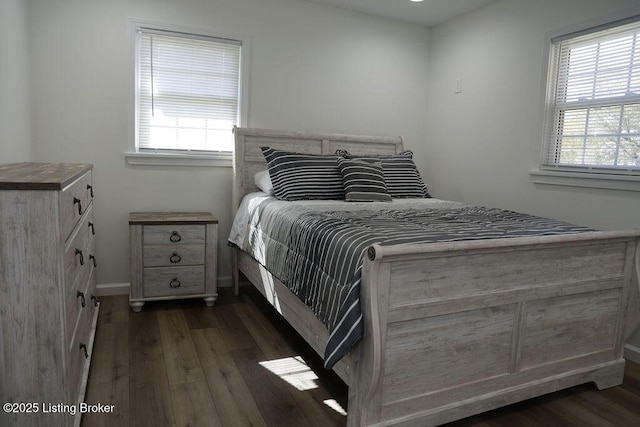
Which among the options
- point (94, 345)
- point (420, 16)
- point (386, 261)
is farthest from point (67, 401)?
point (420, 16)

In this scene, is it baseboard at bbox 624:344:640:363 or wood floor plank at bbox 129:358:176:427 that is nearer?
wood floor plank at bbox 129:358:176:427

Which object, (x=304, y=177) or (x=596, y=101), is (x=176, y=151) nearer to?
Result: (x=304, y=177)

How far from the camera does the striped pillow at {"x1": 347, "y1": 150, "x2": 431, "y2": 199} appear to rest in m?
3.34

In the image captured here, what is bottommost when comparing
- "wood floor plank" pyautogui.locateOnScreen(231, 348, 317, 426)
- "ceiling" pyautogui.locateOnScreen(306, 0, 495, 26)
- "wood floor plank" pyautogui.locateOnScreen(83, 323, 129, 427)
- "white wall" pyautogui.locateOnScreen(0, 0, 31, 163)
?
"wood floor plank" pyautogui.locateOnScreen(231, 348, 317, 426)

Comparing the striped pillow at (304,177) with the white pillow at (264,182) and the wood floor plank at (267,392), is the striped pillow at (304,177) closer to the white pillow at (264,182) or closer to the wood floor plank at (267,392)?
the white pillow at (264,182)

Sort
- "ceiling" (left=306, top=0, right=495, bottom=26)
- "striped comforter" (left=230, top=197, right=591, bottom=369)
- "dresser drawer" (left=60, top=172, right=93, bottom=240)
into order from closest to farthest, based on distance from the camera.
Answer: "dresser drawer" (left=60, top=172, right=93, bottom=240) < "striped comforter" (left=230, top=197, right=591, bottom=369) < "ceiling" (left=306, top=0, right=495, bottom=26)

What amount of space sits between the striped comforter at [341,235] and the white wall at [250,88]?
91 centimetres

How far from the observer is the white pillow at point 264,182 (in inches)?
124

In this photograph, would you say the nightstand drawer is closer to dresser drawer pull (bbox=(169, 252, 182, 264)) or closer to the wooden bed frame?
dresser drawer pull (bbox=(169, 252, 182, 264))

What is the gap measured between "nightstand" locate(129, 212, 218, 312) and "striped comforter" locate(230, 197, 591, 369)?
0.36 m

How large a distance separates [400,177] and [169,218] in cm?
170

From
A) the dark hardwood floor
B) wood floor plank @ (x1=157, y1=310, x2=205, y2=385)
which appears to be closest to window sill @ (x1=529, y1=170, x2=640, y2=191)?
the dark hardwood floor

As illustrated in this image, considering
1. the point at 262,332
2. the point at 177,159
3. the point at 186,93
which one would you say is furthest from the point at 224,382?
the point at 186,93

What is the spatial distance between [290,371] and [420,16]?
3.15 metres
